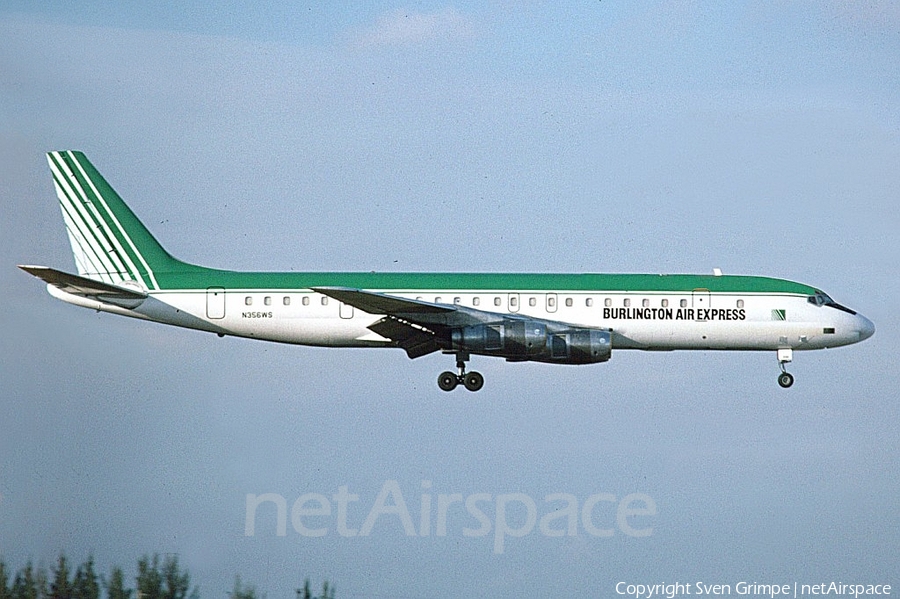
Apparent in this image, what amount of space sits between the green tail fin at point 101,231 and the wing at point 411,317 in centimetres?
676

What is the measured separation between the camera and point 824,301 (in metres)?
53.0

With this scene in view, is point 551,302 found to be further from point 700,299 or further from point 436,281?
point 700,299

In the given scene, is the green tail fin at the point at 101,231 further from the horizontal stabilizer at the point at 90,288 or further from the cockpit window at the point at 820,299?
the cockpit window at the point at 820,299

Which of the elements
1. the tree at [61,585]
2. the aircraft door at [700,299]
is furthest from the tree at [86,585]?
the aircraft door at [700,299]

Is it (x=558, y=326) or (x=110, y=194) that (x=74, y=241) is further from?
(x=558, y=326)

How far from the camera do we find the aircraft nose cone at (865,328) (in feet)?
174

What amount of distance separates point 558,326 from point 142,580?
1502cm

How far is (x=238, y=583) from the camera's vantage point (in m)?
42.1

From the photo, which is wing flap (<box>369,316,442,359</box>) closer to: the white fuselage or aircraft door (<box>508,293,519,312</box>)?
the white fuselage

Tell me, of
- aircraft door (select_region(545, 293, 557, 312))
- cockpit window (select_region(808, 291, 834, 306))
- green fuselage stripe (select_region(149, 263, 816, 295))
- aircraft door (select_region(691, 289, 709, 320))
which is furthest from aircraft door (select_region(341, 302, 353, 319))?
cockpit window (select_region(808, 291, 834, 306))

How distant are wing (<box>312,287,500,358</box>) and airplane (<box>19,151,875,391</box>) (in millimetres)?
55

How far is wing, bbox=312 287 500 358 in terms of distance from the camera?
4859 centimetres

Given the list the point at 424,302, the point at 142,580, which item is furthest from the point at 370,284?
the point at 142,580

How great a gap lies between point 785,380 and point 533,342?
936 cm
